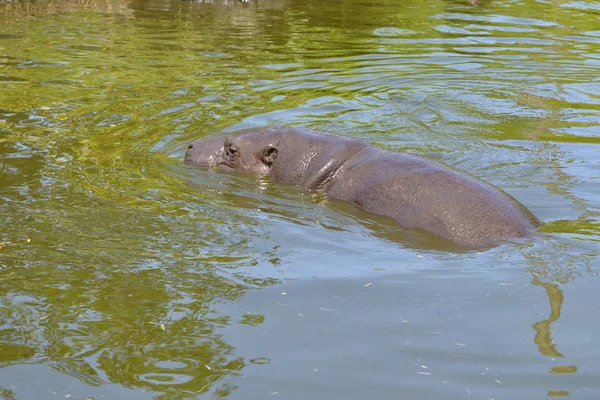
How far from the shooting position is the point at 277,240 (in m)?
6.96

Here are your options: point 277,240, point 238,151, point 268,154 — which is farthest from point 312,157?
point 277,240

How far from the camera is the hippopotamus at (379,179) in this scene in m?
6.73

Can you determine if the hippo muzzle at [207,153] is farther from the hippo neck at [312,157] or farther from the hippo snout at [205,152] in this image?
the hippo neck at [312,157]

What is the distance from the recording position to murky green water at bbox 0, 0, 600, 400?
4.87 metres

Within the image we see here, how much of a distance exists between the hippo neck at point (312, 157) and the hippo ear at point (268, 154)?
0.08 metres

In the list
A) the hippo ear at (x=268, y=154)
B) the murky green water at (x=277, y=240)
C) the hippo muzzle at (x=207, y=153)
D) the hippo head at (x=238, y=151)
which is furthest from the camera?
the hippo muzzle at (x=207, y=153)

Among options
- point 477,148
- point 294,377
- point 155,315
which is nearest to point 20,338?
point 155,315

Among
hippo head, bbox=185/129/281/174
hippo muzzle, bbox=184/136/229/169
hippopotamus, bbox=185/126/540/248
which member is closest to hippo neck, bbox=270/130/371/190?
hippopotamus, bbox=185/126/540/248

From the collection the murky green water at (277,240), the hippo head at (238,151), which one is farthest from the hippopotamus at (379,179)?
the murky green water at (277,240)

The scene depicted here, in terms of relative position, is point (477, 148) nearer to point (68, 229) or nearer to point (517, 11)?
point (68, 229)

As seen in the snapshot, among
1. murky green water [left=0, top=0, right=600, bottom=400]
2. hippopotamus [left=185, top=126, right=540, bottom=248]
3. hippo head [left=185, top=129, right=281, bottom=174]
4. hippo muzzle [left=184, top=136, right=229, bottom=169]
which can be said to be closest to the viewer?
murky green water [left=0, top=0, right=600, bottom=400]

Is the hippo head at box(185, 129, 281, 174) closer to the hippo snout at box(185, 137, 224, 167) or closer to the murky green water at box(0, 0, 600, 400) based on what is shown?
the hippo snout at box(185, 137, 224, 167)

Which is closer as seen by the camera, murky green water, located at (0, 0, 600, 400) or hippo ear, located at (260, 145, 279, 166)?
murky green water, located at (0, 0, 600, 400)

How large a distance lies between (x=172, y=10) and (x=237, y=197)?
11724 millimetres
